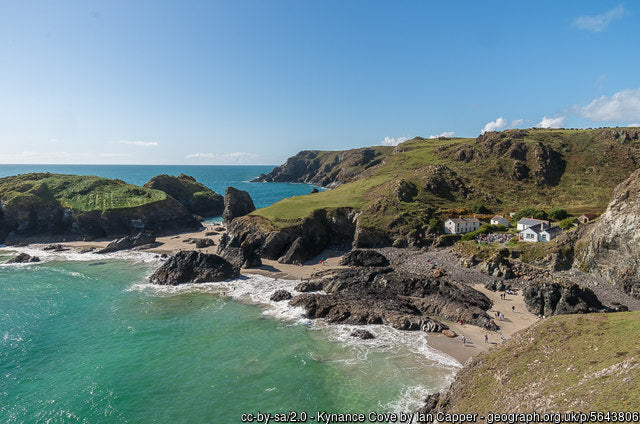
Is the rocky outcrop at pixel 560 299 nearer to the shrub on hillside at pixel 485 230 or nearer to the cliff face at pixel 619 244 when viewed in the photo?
the cliff face at pixel 619 244

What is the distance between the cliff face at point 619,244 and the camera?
37438 mm

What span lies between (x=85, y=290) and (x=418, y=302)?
154 feet

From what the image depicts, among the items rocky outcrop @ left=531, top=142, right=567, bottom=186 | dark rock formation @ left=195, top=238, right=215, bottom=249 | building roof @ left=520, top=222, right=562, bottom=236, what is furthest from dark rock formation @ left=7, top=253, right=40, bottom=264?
rocky outcrop @ left=531, top=142, right=567, bottom=186

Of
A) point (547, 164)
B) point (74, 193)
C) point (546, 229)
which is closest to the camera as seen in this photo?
point (546, 229)

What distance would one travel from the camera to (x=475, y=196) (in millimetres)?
81062

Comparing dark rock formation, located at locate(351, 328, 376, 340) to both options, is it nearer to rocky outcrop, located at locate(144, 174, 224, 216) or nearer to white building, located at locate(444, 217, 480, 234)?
white building, located at locate(444, 217, 480, 234)

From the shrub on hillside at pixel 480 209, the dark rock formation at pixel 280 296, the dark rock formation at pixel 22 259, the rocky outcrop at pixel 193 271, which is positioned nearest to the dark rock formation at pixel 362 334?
the dark rock formation at pixel 280 296

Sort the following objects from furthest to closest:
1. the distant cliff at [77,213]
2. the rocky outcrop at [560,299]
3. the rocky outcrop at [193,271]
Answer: the distant cliff at [77,213]
the rocky outcrop at [193,271]
the rocky outcrop at [560,299]

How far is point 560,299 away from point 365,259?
26.4 metres

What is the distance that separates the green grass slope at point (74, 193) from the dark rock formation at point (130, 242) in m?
14.2

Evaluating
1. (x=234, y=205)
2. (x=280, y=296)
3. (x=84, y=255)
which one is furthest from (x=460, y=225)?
(x=84, y=255)

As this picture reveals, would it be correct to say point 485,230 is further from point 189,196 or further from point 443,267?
point 189,196

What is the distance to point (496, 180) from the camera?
88750 millimetres

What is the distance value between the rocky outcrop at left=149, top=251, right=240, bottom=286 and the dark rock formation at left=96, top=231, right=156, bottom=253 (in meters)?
24.8
